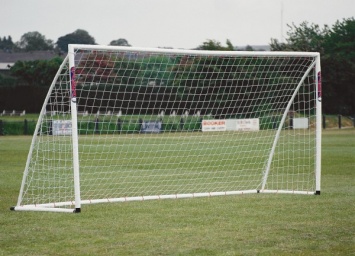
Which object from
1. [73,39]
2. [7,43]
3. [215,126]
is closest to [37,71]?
[215,126]

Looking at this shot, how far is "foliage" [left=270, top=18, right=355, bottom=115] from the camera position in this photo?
191ft

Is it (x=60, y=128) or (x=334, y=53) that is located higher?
(x=334, y=53)

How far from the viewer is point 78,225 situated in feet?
35.0

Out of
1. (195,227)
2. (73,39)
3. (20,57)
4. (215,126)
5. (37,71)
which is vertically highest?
(73,39)

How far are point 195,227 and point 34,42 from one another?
144 metres

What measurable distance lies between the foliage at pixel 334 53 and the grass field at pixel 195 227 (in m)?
44.5

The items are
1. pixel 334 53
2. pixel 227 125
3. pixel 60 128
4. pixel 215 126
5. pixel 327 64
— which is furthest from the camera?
pixel 334 53

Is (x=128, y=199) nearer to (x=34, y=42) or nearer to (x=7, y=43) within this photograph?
(x=34, y=42)

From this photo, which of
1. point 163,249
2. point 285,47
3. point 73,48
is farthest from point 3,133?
point 163,249

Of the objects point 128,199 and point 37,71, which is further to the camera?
point 37,71

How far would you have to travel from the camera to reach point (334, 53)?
73.4 metres

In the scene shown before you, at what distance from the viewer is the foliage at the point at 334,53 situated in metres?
58.3

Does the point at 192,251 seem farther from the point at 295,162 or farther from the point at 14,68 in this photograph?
the point at 14,68

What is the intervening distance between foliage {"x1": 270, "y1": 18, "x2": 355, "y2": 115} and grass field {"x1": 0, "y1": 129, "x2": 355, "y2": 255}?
1753 inches
